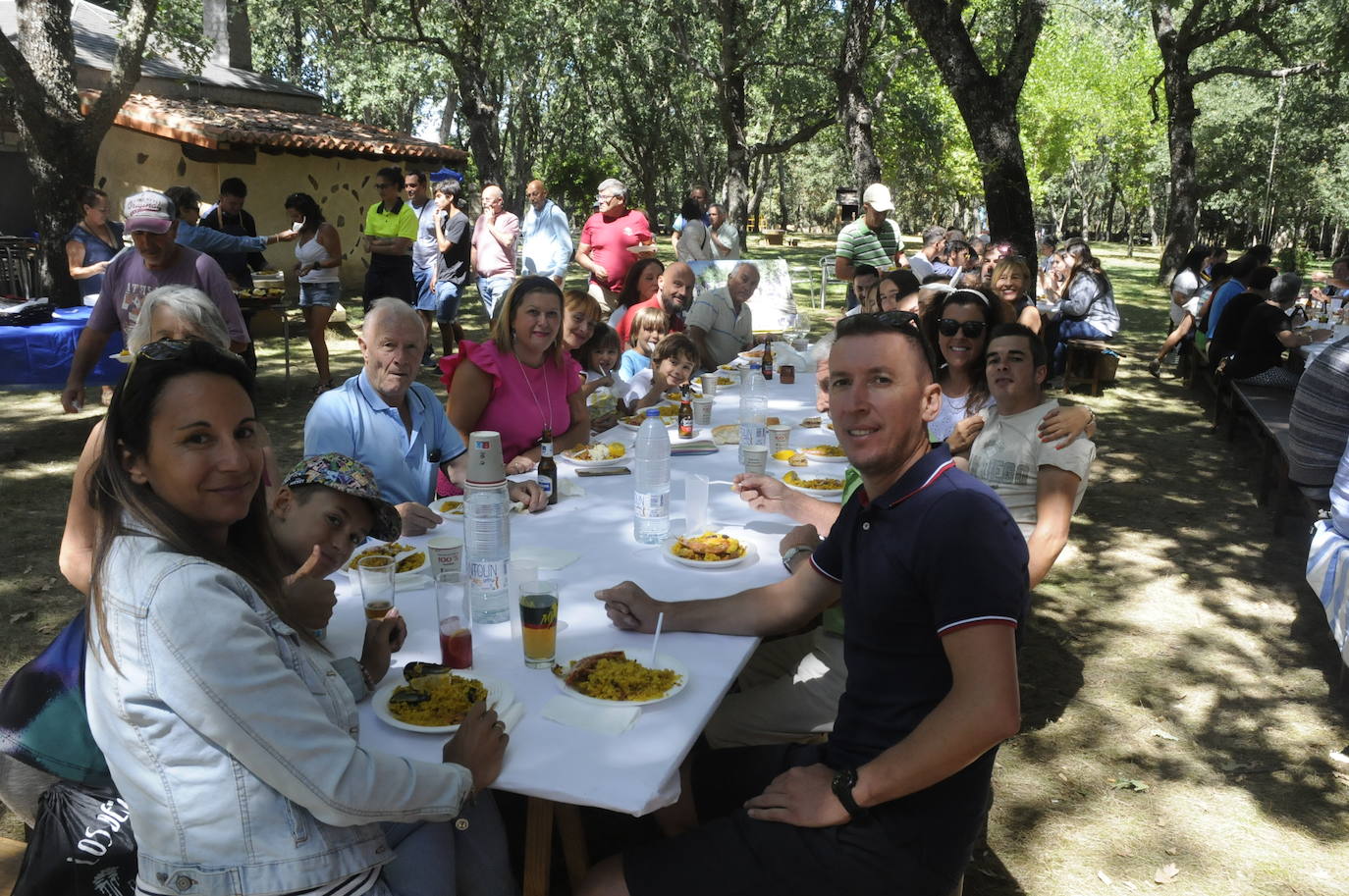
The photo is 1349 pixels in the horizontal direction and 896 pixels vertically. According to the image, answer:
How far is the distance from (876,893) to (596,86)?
1399 inches

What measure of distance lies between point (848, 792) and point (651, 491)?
4.67 ft

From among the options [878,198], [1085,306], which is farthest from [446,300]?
[1085,306]

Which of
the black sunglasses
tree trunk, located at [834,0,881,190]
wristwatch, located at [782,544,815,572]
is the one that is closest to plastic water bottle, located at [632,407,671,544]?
wristwatch, located at [782,544,815,572]

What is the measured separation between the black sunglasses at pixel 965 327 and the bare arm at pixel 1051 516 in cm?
112

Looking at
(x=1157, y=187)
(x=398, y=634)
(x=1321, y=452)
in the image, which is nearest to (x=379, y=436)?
(x=398, y=634)

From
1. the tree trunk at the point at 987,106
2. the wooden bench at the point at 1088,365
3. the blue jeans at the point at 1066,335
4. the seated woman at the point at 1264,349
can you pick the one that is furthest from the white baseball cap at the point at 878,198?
the seated woman at the point at 1264,349

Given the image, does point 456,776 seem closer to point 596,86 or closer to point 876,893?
point 876,893

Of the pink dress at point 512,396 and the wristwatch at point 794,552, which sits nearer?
the wristwatch at point 794,552

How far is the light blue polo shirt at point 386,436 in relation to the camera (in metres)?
3.54

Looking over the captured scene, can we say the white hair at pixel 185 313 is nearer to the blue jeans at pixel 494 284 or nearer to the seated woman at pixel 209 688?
the seated woman at pixel 209 688

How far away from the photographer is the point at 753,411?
5152 millimetres

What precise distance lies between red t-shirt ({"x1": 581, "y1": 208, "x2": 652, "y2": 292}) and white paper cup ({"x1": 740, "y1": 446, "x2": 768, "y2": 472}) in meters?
5.89

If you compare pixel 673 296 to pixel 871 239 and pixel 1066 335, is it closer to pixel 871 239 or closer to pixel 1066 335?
pixel 871 239

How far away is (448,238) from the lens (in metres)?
9.83
